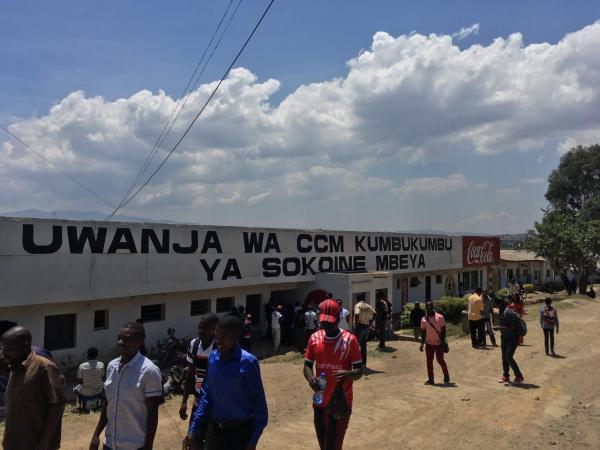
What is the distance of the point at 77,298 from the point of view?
12617 mm

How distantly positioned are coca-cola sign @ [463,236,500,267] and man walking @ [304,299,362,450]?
1121 inches

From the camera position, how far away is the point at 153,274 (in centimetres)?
1434

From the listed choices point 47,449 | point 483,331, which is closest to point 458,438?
point 47,449

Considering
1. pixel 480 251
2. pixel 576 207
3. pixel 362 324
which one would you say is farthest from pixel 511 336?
pixel 576 207

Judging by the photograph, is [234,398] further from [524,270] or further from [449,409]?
[524,270]

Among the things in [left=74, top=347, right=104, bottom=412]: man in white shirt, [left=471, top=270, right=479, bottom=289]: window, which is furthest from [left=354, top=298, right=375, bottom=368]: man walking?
[left=471, top=270, right=479, bottom=289]: window

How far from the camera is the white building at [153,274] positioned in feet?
39.2

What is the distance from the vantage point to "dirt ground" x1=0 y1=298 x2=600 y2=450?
7.02 m

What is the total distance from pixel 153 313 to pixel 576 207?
199ft

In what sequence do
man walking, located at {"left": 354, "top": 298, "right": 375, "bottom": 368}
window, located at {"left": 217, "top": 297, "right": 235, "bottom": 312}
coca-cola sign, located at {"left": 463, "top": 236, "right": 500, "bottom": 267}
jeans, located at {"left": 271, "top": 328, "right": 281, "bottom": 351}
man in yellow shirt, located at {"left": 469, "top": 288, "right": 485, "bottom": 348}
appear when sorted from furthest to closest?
coca-cola sign, located at {"left": 463, "top": 236, "right": 500, "bottom": 267} → window, located at {"left": 217, "top": 297, "right": 235, "bottom": 312} → jeans, located at {"left": 271, "top": 328, "right": 281, "bottom": 351} → man in yellow shirt, located at {"left": 469, "top": 288, "right": 485, "bottom": 348} → man walking, located at {"left": 354, "top": 298, "right": 375, "bottom": 368}

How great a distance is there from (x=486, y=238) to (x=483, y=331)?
21.7 metres

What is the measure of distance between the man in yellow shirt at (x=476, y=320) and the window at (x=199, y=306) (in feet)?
27.5

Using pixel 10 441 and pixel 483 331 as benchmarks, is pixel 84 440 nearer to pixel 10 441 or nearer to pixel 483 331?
pixel 10 441

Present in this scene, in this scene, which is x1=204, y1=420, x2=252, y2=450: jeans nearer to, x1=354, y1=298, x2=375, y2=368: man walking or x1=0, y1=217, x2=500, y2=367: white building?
x1=354, y1=298, x2=375, y2=368: man walking
